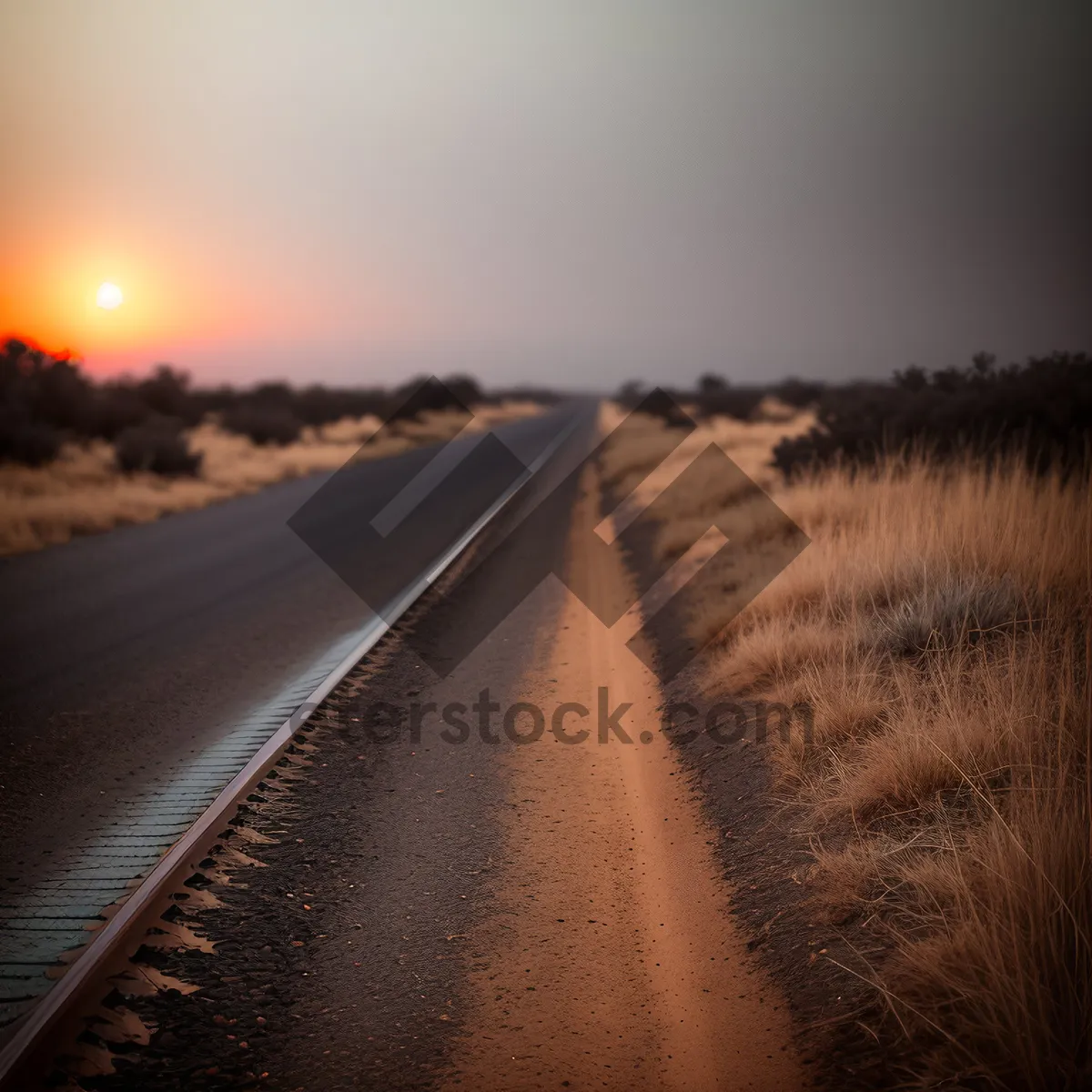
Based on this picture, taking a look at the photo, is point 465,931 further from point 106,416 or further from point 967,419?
point 106,416

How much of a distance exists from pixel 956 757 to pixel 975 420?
11.0 meters

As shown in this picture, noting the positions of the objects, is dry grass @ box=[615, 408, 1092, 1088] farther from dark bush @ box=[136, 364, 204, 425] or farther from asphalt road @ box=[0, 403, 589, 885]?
dark bush @ box=[136, 364, 204, 425]

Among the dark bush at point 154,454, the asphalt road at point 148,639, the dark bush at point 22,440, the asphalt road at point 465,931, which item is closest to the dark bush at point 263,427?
the dark bush at point 154,454

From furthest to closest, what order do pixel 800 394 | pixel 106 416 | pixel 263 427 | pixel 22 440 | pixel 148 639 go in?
pixel 800 394 → pixel 263 427 → pixel 106 416 → pixel 22 440 → pixel 148 639

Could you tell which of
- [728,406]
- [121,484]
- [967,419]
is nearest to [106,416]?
[121,484]

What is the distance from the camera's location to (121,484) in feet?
65.9

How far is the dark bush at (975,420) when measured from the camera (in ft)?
39.7

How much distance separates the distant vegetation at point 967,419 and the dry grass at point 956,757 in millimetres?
4264

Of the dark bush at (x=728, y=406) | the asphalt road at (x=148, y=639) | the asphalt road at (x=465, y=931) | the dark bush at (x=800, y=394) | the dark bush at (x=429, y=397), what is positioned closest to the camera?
the asphalt road at (x=465, y=931)

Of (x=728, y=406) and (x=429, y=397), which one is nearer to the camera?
(x=728, y=406)

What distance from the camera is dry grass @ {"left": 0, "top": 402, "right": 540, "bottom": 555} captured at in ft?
47.1

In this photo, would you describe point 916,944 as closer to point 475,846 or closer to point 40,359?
point 475,846

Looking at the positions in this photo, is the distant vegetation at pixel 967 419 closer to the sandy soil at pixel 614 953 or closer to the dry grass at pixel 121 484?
the sandy soil at pixel 614 953

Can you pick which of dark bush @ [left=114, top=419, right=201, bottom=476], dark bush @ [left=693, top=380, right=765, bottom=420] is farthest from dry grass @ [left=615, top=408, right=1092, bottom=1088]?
dark bush @ [left=693, top=380, right=765, bottom=420]
